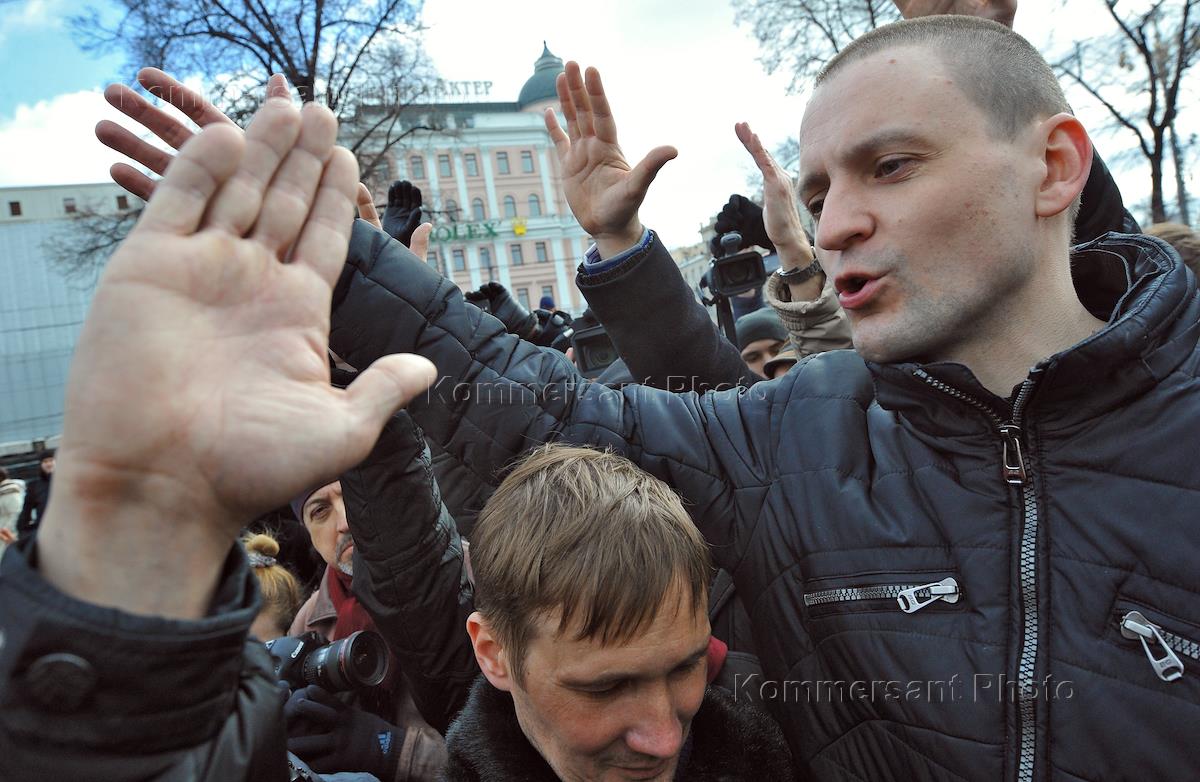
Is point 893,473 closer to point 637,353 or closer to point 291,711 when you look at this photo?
point 637,353

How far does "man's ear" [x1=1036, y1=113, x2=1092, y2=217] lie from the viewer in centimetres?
148

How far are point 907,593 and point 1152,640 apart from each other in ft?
1.08

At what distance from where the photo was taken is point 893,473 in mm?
1435

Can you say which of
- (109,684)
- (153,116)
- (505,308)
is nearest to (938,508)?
(109,684)

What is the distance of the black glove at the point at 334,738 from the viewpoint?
75.8 inches

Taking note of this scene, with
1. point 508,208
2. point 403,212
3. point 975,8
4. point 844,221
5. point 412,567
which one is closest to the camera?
point 844,221

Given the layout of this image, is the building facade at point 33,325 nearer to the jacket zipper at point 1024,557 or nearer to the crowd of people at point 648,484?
the crowd of people at point 648,484

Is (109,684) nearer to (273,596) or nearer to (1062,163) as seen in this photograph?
(1062,163)

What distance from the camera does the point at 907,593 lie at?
1319 mm

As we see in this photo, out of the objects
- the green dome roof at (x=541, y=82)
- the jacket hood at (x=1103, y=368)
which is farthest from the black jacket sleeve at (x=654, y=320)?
the green dome roof at (x=541, y=82)

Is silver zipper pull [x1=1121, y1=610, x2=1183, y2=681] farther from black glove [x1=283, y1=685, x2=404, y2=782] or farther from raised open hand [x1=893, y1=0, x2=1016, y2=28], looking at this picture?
raised open hand [x1=893, y1=0, x2=1016, y2=28]

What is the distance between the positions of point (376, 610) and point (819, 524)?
100cm

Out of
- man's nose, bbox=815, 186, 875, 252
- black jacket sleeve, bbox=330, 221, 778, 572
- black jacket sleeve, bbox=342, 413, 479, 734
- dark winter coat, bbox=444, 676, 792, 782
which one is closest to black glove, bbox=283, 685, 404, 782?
black jacket sleeve, bbox=342, 413, 479, 734

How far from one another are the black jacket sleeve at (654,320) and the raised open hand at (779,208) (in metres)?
0.83
